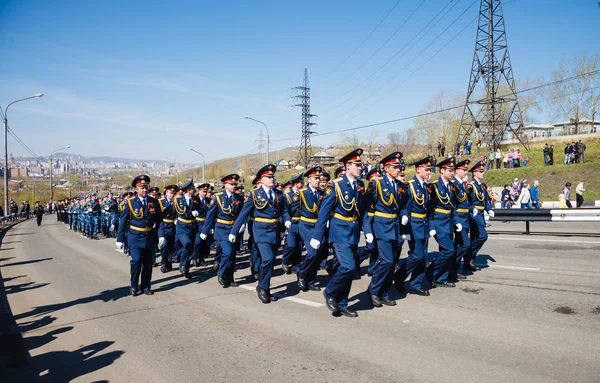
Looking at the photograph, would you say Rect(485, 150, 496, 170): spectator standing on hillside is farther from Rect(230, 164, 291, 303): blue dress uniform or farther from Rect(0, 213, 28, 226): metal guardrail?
Rect(0, 213, 28, 226): metal guardrail

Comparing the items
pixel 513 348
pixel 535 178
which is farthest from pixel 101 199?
pixel 535 178

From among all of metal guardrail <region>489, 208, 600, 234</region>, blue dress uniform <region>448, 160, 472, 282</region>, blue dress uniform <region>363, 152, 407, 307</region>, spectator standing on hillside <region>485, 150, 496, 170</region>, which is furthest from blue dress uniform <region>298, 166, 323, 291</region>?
spectator standing on hillside <region>485, 150, 496, 170</region>

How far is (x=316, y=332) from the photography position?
5.68 m

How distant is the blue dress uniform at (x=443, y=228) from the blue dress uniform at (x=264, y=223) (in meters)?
2.72

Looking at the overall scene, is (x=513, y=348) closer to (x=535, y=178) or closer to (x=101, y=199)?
(x=101, y=199)

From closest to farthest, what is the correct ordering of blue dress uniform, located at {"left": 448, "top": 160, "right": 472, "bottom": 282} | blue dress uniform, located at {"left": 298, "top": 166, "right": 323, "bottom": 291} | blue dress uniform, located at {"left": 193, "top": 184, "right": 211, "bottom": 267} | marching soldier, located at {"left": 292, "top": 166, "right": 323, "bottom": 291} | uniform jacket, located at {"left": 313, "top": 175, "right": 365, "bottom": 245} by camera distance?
uniform jacket, located at {"left": 313, "top": 175, "right": 365, "bottom": 245}
blue dress uniform, located at {"left": 448, "top": 160, "right": 472, "bottom": 282}
marching soldier, located at {"left": 292, "top": 166, "right": 323, "bottom": 291}
blue dress uniform, located at {"left": 298, "top": 166, "right": 323, "bottom": 291}
blue dress uniform, located at {"left": 193, "top": 184, "right": 211, "bottom": 267}

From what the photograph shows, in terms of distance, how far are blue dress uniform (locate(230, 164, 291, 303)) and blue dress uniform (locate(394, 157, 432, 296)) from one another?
2.11m

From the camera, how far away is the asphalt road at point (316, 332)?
4496mm

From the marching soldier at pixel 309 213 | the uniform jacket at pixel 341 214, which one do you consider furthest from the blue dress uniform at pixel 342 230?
the marching soldier at pixel 309 213

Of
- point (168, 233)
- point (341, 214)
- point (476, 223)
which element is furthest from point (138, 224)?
point (476, 223)

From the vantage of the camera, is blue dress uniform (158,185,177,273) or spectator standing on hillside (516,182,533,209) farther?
spectator standing on hillside (516,182,533,209)

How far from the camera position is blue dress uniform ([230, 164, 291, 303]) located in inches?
290

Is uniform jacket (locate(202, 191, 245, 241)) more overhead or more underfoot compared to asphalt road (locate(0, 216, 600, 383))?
more overhead

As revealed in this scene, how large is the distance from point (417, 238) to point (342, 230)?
158 centimetres
